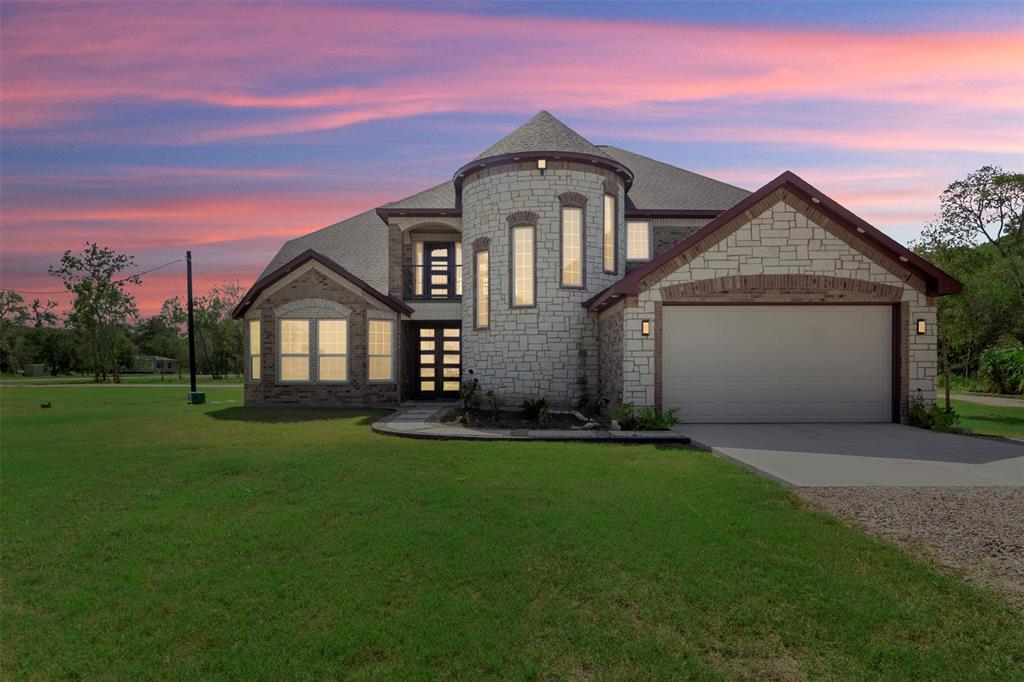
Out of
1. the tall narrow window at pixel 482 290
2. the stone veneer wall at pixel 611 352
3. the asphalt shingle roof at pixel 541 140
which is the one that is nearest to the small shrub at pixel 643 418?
the stone veneer wall at pixel 611 352

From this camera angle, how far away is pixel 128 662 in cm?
330

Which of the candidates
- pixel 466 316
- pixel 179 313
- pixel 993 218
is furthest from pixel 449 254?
pixel 179 313

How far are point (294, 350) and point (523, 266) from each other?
8.44 metres

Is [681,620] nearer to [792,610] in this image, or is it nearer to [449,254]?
[792,610]

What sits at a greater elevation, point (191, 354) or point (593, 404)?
point (191, 354)

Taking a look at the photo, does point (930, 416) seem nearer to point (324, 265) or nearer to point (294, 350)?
point (324, 265)

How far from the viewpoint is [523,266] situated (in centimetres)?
1662

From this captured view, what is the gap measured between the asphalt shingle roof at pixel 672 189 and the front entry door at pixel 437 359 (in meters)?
7.88

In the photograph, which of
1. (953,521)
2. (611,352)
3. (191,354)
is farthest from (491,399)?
(191,354)

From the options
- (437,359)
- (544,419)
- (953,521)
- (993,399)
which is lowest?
(993,399)

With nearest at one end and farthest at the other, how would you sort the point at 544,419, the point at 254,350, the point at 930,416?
the point at 930,416, the point at 544,419, the point at 254,350

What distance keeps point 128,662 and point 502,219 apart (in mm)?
14600

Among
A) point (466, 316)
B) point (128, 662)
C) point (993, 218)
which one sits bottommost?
point (128, 662)

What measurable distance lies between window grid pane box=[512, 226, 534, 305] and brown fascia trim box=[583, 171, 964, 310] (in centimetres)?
396
